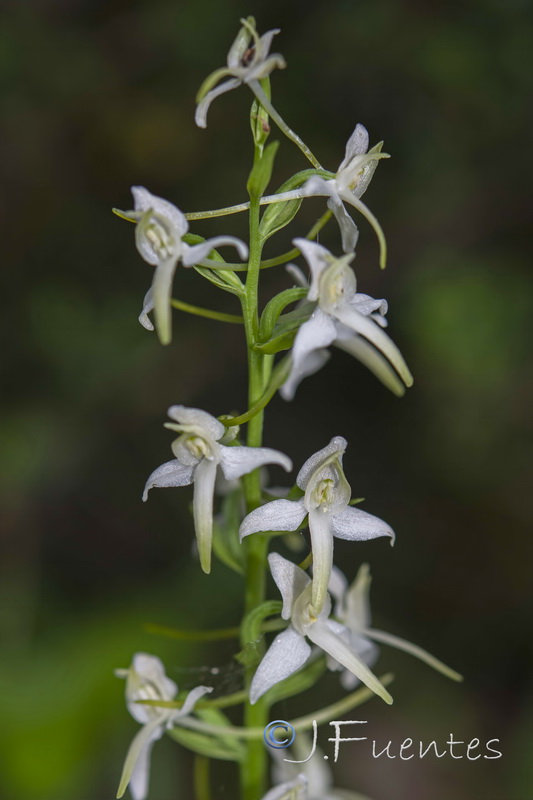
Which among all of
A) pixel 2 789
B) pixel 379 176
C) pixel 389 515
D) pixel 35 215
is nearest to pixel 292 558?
pixel 389 515

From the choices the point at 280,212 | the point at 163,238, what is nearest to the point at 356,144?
the point at 280,212

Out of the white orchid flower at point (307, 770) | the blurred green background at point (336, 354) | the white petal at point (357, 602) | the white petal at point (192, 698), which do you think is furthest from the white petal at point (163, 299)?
the blurred green background at point (336, 354)

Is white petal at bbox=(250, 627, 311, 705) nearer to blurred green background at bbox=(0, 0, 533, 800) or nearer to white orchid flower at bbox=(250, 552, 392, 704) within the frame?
white orchid flower at bbox=(250, 552, 392, 704)

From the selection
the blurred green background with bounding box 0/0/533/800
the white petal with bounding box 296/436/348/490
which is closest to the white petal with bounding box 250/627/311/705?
the white petal with bounding box 296/436/348/490

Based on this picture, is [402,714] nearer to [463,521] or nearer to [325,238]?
[463,521]

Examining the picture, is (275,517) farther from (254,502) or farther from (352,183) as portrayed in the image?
(352,183)

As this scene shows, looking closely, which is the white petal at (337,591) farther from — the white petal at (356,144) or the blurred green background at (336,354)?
the blurred green background at (336,354)
